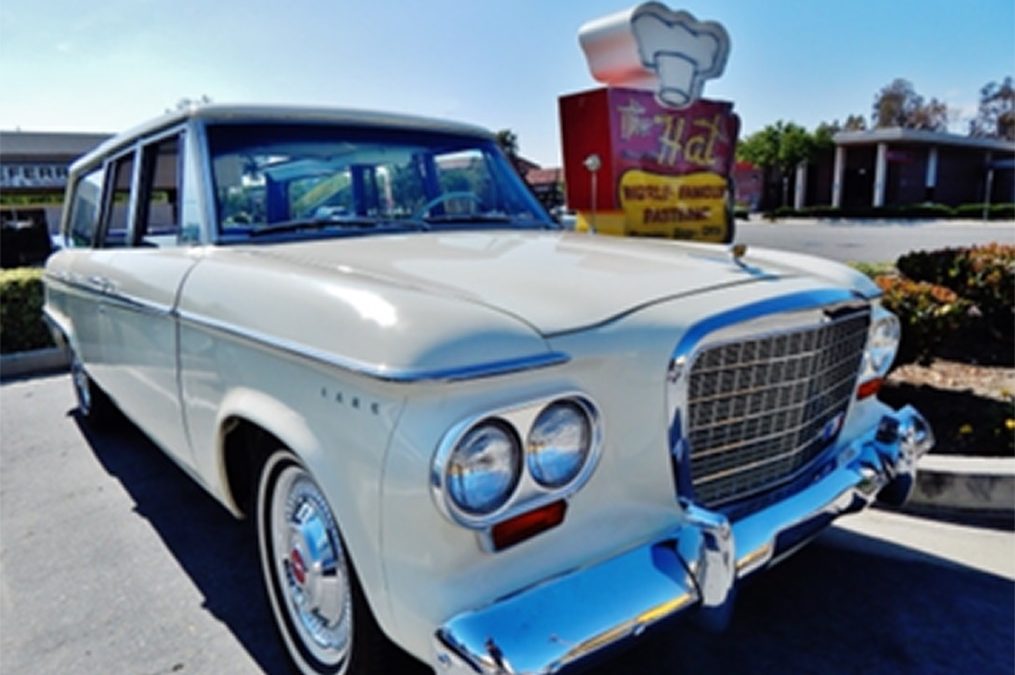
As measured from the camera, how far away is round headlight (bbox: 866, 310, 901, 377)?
2.77 metres

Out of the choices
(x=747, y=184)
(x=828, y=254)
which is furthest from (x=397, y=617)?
(x=747, y=184)

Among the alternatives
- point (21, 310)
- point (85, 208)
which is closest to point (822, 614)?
point (85, 208)

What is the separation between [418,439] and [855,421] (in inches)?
74.1

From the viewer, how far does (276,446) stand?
7.53ft

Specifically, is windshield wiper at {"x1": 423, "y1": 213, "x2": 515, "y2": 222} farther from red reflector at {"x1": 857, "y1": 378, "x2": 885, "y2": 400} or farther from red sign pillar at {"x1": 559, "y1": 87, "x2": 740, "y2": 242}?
red sign pillar at {"x1": 559, "y1": 87, "x2": 740, "y2": 242}

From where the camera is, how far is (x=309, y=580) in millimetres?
2273

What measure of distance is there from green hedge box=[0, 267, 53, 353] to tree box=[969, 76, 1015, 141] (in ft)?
308

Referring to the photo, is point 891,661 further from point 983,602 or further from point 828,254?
point 828,254

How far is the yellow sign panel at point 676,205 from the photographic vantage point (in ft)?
21.2

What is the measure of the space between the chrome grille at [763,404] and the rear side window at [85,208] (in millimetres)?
3830

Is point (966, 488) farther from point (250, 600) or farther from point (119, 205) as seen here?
point (119, 205)

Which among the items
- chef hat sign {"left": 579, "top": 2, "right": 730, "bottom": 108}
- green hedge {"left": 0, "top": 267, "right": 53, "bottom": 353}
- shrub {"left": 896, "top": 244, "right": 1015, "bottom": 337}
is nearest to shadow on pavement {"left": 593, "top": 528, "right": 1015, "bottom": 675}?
shrub {"left": 896, "top": 244, "right": 1015, "bottom": 337}

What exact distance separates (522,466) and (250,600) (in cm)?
185

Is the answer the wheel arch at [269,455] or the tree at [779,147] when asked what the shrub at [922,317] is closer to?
the wheel arch at [269,455]
